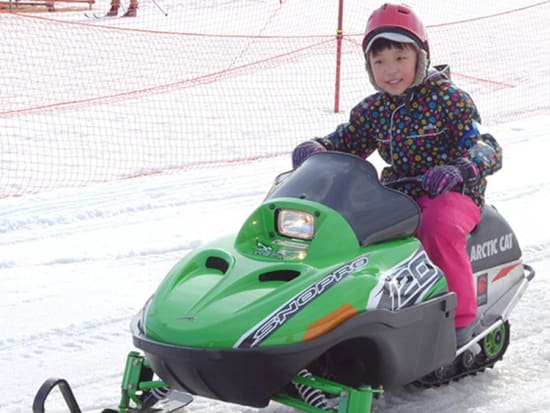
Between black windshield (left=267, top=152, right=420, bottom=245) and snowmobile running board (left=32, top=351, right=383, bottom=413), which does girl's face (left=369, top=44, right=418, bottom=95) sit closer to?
black windshield (left=267, top=152, right=420, bottom=245)

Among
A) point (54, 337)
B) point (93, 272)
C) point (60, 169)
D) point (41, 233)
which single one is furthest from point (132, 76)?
point (54, 337)

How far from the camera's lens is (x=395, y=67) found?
384cm

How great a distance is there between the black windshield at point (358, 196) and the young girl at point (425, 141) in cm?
19

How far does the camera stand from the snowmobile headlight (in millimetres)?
3402

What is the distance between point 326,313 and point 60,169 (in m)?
5.90

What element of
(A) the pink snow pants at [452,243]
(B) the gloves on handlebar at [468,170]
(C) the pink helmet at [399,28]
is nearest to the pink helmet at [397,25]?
(C) the pink helmet at [399,28]

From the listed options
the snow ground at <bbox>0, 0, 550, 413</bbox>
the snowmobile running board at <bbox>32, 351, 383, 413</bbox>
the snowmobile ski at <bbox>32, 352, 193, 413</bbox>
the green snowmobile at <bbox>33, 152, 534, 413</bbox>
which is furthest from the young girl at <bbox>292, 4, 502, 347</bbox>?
the snowmobile ski at <bbox>32, 352, 193, 413</bbox>

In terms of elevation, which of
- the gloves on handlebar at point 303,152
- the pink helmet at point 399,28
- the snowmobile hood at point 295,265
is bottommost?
the snowmobile hood at point 295,265

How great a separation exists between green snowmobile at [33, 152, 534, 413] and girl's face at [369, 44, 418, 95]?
1.47 ft

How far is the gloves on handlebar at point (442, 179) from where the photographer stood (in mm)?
3596

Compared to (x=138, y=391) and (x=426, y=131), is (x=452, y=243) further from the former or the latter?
(x=138, y=391)

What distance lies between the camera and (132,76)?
527 inches

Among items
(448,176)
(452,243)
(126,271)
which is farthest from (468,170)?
(126,271)

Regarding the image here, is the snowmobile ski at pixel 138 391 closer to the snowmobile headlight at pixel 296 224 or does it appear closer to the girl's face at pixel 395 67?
the snowmobile headlight at pixel 296 224
